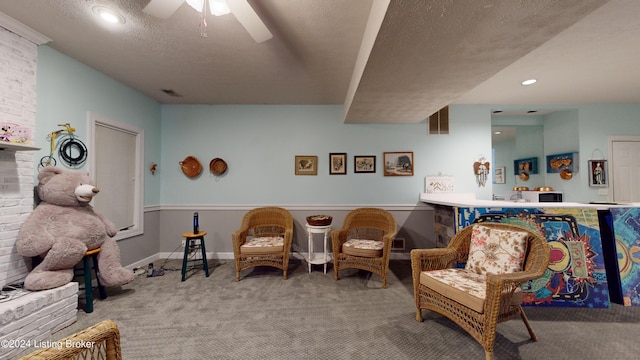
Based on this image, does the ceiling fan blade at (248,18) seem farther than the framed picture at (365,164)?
No

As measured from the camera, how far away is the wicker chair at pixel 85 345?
73 cm

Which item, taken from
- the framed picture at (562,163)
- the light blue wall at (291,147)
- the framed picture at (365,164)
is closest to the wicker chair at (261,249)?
the light blue wall at (291,147)

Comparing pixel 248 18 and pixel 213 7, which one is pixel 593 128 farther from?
pixel 213 7

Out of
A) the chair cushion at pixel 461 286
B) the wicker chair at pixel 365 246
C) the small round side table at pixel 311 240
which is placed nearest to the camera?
the chair cushion at pixel 461 286

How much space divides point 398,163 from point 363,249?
1.70 metres

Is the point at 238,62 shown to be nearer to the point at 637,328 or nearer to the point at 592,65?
the point at 592,65

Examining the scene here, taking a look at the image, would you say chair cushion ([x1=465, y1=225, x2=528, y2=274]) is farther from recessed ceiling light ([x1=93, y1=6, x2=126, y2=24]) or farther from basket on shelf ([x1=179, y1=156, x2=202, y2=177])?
basket on shelf ([x1=179, y1=156, x2=202, y2=177])

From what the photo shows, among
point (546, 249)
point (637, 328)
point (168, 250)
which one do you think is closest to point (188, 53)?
point (168, 250)

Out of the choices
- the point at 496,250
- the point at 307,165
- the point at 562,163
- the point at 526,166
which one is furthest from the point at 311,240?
the point at 526,166

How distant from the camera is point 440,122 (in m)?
3.84

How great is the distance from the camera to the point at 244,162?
3900 millimetres

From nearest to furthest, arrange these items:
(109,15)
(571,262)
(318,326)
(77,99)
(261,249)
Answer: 1. (109,15)
2. (318,326)
3. (571,262)
4. (77,99)
5. (261,249)

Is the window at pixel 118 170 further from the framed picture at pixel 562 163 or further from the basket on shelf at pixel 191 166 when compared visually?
the framed picture at pixel 562 163

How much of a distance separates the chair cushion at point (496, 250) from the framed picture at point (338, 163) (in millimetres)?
2113
